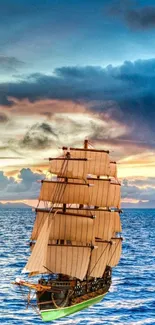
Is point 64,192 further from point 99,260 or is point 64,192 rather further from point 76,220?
point 99,260

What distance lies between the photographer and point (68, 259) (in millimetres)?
79750

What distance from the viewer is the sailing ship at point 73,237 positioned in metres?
75.6

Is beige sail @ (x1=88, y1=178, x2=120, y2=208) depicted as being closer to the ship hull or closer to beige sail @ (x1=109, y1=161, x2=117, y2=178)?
beige sail @ (x1=109, y1=161, x2=117, y2=178)

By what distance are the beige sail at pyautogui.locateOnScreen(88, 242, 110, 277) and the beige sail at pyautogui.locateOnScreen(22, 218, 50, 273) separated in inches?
408

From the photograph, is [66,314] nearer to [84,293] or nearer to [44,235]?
[84,293]

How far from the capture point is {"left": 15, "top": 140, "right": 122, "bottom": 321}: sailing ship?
248ft

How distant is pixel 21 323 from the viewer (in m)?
76.5

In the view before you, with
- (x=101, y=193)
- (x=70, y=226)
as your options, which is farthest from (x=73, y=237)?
(x=101, y=193)

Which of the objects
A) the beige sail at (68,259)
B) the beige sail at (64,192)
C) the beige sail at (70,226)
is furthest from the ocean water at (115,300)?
the beige sail at (64,192)

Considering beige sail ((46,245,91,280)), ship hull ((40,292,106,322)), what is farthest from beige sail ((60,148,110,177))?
ship hull ((40,292,106,322))

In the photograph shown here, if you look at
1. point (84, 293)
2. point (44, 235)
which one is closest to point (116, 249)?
point (84, 293)

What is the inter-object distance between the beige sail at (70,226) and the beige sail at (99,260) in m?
5.59

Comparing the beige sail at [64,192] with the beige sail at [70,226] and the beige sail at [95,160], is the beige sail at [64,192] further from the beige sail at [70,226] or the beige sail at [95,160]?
the beige sail at [95,160]

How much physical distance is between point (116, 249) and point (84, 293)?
42.5 ft
